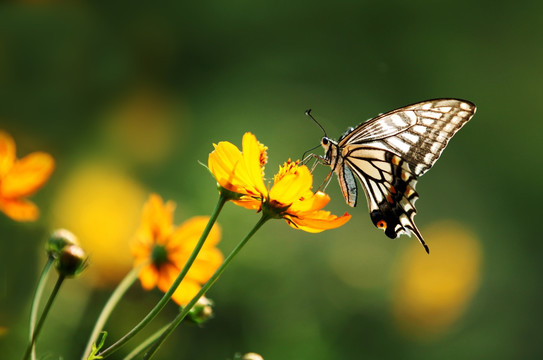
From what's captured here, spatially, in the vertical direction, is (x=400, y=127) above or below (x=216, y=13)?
below

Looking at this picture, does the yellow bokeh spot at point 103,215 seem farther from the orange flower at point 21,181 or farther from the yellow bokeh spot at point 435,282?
the yellow bokeh spot at point 435,282

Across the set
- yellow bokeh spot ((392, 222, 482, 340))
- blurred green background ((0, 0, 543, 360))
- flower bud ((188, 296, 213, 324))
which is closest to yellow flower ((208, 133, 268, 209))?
flower bud ((188, 296, 213, 324))

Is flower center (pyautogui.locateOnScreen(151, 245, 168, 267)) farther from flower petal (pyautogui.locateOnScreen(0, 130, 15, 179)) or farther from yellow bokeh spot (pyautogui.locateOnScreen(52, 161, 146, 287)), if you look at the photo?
yellow bokeh spot (pyautogui.locateOnScreen(52, 161, 146, 287))

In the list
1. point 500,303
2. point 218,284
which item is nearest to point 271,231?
point 218,284

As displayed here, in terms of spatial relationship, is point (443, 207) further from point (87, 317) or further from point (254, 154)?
point (254, 154)

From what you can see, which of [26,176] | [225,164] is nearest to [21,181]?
[26,176]
